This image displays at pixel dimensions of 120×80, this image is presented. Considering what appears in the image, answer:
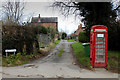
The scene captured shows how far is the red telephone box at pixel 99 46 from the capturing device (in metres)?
6.53

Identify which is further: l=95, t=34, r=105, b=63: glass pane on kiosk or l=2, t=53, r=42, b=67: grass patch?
l=2, t=53, r=42, b=67: grass patch

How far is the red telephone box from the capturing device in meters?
6.53

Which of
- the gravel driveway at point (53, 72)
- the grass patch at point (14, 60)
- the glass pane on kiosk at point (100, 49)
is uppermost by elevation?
the glass pane on kiosk at point (100, 49)

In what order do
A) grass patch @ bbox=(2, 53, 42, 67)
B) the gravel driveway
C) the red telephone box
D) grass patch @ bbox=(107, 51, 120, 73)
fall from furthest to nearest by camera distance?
grass patch @ bbox=(2, 53, 42, 67) < the red telephone box < grass patch @ bbox=(107, 51, 120, 73) < the gravel driveway

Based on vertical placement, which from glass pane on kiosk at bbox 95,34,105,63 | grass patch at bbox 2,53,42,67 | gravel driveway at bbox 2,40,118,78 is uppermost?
glass pane on kiosk at bbox 95,34,105,63

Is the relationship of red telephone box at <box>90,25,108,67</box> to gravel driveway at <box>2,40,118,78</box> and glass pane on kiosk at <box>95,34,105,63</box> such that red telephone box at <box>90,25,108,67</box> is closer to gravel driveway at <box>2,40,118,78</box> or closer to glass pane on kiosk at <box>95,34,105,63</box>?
glass pane on kiosk at <box>95,34,105,63</box>

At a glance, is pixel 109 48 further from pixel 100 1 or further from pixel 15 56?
pixel 15 56

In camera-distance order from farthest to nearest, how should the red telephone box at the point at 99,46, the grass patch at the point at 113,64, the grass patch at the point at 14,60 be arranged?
1. the grass patch at the point at 14,60
2. the red telephone box at the point at 99,46
3. the grass patch at the point at 113,64

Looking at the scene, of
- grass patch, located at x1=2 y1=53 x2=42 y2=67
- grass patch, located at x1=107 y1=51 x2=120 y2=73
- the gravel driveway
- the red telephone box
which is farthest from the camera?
grass patch, located at x1=2 y1=53 x2=42 y2=67

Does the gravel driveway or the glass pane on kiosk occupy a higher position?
the glass pane on kiosk

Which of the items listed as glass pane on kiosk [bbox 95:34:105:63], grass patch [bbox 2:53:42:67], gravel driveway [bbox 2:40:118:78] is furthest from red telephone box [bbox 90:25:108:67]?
grass patch [bbox 2:53:42:67]

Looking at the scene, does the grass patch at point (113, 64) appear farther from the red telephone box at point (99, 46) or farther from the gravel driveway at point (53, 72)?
the gravel driveway at point (53, 72)

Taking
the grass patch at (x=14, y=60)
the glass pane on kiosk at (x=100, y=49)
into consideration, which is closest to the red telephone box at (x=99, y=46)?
the glass pane on kiosk at (x=100, y=49)

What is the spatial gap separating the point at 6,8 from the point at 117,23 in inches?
749
